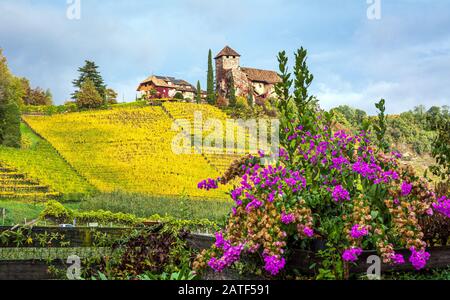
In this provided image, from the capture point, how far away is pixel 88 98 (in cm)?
5766

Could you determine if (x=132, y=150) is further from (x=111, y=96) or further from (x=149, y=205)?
(x=111, y=96)

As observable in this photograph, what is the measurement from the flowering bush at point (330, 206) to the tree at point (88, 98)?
5390cm

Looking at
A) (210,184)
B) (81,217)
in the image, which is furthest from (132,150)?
(210,184)

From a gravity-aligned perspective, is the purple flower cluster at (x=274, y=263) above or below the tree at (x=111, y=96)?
below

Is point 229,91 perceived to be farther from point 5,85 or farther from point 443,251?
point 443,251

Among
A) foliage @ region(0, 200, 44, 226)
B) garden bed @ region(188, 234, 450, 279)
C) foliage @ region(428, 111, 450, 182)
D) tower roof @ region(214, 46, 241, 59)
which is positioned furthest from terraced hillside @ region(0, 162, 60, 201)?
tower roof @ region(214, 46, 241, 59)

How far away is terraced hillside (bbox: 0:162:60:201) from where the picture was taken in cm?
2845

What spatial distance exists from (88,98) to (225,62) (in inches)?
926

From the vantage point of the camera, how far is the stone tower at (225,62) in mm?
73250

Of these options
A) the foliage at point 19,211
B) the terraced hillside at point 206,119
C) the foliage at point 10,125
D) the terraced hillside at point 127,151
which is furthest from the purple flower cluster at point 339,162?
the foliage at point 10,125

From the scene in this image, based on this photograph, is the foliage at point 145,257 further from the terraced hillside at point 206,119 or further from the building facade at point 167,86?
the building facade at point 167,86

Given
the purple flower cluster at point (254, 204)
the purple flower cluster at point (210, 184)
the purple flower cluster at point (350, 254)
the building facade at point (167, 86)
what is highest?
the building facade at point (167, 86)
